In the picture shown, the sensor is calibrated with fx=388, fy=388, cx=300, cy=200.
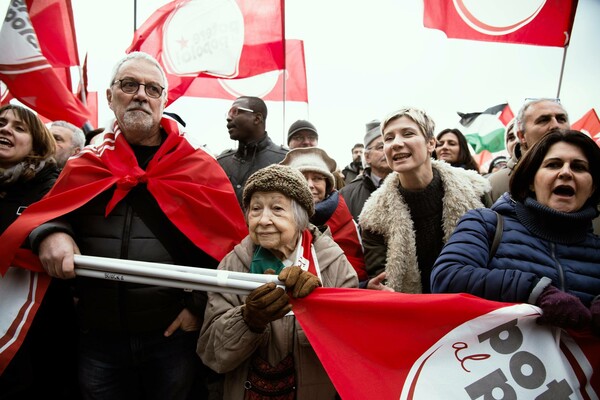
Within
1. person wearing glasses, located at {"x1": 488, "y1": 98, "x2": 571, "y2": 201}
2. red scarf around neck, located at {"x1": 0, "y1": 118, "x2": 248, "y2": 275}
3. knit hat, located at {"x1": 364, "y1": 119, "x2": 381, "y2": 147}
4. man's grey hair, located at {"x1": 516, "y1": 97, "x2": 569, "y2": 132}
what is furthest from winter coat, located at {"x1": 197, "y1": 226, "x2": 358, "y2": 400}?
knit hat, located at {"x1": 364, "y1": 119, "x2": 381, "y2": 147}

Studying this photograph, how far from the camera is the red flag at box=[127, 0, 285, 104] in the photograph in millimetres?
5043

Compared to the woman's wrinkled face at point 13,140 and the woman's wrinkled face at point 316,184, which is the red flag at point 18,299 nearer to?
the woman's wrinkled face at point 13,140

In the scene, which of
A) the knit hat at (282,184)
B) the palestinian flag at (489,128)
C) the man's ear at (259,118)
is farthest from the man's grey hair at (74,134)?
the palestinian flag at (489,128)

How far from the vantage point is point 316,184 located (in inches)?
119

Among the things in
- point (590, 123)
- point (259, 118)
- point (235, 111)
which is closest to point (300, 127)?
point (259, 118)

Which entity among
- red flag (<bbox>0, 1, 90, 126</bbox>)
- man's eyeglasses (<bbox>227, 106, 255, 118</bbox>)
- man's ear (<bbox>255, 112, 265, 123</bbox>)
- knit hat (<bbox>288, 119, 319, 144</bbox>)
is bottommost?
knit hat (<bbox>288, 119, 319, 144</bbox>)

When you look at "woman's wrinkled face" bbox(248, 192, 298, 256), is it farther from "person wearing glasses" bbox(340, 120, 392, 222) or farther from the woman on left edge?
"person wearing glasses" bbox(340, 120, 392, 222)

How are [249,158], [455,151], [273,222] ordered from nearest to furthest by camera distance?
[273,222] < [249,158] < [455,151]

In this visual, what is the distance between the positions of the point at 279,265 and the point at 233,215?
548 millimetres

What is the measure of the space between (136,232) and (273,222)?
800mm

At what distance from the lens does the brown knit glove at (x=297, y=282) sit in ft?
5.68

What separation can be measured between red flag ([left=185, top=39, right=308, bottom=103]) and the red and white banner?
4378mm

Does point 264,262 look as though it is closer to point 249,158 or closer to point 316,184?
point 316,184

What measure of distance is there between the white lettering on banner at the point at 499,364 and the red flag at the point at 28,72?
4.58 metres
